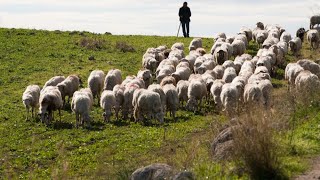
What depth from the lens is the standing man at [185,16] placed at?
3738cm

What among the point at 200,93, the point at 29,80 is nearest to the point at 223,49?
the point at 200,93

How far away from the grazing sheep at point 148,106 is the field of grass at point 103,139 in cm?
37

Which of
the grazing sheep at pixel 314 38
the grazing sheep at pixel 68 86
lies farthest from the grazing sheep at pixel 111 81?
the grazing sheep at pixel 314 38

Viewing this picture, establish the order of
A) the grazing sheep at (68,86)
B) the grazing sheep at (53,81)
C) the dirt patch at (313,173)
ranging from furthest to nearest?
the grazing sheep at (53,81) → the grazing sheep at (68,86) → the dirt patch at (313,173)

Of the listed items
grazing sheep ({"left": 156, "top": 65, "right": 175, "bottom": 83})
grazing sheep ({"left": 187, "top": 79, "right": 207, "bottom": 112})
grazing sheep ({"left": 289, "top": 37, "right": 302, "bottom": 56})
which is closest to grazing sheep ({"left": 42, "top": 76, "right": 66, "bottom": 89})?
grazing sheep ({"left": 156, "top": 65, "right": 175, "bottom": 83})

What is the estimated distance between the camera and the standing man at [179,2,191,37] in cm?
3738

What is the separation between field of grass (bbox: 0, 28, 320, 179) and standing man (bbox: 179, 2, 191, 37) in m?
8.60

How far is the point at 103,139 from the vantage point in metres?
16.1

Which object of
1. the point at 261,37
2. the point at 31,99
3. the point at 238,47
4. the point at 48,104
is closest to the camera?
the point at 48,104

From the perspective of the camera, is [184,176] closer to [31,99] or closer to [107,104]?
[107,104]

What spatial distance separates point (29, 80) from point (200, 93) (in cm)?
999

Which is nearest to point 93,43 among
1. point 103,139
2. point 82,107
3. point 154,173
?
point 82,107

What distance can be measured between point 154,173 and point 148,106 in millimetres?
8569

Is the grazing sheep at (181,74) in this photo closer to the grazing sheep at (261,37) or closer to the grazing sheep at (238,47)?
the grazing sheep at (238,47)
